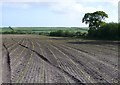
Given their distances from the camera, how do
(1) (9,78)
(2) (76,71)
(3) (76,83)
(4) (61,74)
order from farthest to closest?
1. (2) (76,71)
2. (4) (61,74)
3. (1) (9,78)
4. (3) (76,83)

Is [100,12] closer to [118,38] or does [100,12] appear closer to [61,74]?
[118,38]

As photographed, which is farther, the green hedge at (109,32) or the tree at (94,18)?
the tree at (94,18)

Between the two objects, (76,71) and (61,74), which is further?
(76,71)

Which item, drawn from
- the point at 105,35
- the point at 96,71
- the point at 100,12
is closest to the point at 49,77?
the point at 96,71

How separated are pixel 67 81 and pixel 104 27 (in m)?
60.1

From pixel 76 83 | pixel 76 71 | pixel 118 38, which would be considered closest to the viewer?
pixel 76 83

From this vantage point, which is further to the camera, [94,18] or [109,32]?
[94,18]

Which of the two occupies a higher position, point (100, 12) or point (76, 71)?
point (100, 12)

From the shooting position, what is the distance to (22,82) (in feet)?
41.0

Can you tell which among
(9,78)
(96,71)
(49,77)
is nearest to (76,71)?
(96,71)

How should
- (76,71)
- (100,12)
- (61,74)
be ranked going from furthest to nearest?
(100,12), (76,71), (61,74)

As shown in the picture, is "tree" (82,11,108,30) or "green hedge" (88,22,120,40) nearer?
"green hedge" (88,22,120,40)

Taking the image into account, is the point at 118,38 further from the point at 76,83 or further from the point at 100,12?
the point at 76,83

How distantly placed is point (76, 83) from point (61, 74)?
2569 millimetres
